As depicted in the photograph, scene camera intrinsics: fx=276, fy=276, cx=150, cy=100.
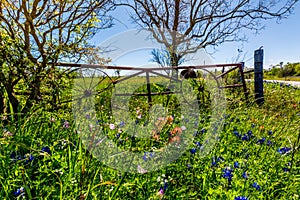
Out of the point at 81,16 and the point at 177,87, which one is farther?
the point at 177,87

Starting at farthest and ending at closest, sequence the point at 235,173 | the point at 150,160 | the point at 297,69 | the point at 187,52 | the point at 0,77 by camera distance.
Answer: the point at 297,69
the point at 187,52
the point at 0,77
the point at 150,160
the point at 235,173

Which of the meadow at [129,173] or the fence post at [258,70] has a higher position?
the fence post at [258,70]

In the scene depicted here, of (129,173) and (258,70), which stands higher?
(258,70)

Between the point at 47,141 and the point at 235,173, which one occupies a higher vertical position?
the point at 47,141

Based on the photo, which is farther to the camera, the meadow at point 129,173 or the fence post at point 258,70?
the fence post at point 258,70

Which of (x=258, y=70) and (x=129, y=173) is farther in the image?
(x=258, y=70)

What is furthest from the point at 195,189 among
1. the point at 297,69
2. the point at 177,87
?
the point at 297,69

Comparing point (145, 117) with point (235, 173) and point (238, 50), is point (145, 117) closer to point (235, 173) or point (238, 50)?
point (235, 173)

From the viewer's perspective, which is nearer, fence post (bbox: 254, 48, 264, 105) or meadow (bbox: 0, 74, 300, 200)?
meadow (bbox: 0, 74, 300, 200)

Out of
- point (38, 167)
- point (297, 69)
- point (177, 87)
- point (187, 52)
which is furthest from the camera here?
point (297, 69)

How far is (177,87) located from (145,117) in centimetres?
117

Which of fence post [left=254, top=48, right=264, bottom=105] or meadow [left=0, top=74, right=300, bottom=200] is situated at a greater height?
fence post [left=254, top=48, right=264, bottom=105]

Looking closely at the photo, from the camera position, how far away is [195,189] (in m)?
1.40

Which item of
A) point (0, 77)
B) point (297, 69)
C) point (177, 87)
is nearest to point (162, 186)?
point (0, 77)
